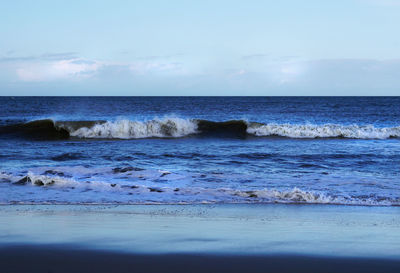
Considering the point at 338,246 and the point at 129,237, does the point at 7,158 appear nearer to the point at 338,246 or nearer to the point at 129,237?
the point at 129,237

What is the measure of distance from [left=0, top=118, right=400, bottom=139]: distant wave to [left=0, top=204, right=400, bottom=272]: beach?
46.1ft

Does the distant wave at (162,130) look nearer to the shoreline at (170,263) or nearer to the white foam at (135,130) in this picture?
the white foam at (135,130)

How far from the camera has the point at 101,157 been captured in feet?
44.4

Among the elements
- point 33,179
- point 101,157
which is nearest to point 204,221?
point 33,179

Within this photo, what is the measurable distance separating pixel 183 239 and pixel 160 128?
54.7 feet

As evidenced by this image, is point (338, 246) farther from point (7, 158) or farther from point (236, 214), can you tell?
point (7, 158)

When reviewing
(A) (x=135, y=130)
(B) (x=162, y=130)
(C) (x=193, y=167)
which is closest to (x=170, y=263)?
(C) (x=193, y=167)

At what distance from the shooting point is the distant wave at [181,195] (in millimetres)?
7449

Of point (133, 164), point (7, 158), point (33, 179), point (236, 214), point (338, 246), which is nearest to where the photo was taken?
point (338, 246)

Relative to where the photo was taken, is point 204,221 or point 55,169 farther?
point 55,169

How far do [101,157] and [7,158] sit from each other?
265 centimetres

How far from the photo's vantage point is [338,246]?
491 cm

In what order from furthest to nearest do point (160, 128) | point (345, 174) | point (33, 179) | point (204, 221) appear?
1. point (160, 128)
2. point (345, 174)
3. point (33, 179)
4. point (204, 221)

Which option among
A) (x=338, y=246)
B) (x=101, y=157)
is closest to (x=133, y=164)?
(x=101, y=157)
